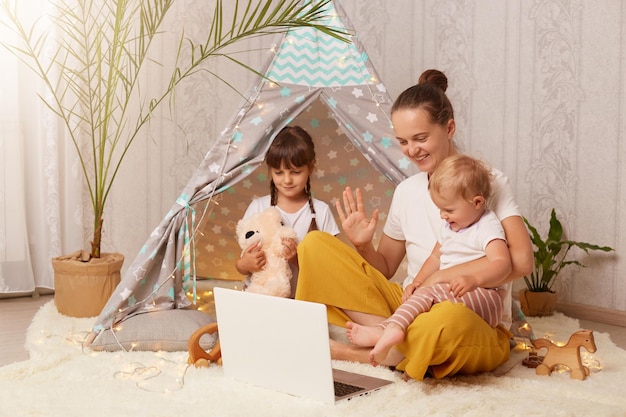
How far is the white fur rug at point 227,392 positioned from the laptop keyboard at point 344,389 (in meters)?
0.04

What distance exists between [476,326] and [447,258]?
26 cm

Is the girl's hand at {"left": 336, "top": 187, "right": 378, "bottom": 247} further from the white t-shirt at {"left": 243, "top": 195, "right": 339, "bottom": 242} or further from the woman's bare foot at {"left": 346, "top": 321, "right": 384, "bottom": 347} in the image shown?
the white t-shirt at {"left": 243, "top": 195, "right": 339, "bottom": 242}

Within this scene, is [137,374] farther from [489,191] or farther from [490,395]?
[489,191]

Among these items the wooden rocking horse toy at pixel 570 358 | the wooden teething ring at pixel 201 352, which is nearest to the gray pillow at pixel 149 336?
the wooden teething ring at pixel 201 352

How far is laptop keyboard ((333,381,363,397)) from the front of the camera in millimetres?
A: 1816

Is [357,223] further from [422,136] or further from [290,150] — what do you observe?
Answer: [290,150]

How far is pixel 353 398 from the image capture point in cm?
180

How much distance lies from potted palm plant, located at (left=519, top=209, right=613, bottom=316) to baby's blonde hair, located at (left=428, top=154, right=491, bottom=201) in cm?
111

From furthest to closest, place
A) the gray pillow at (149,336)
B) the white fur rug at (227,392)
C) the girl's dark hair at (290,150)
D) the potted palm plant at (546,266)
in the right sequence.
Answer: the potted palm plant at (546,266)
the girl's dark hair at (290,150)
the gray pillow at (149,336)
the white fur rug at (227,392)

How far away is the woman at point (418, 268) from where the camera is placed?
1812 millimetres

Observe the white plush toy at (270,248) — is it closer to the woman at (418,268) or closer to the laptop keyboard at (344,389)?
the woman at (418,268)

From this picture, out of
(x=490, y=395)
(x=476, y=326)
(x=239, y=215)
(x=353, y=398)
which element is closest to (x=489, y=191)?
(x=476, y=326)

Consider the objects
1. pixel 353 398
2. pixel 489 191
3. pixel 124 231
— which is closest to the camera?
pixel 353 398

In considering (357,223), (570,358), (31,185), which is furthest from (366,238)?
(31,185)
